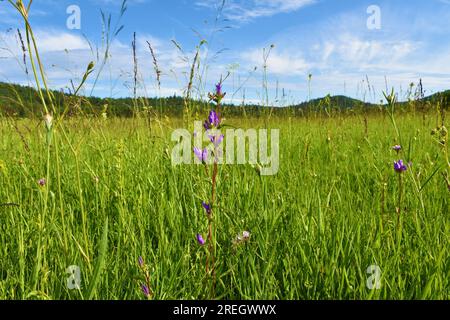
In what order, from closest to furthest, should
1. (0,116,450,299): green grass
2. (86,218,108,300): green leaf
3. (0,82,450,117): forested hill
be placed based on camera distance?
(86,218,108,300): green leaf
(0,116,450,299): green grass
(0,82,450,117): forested hill

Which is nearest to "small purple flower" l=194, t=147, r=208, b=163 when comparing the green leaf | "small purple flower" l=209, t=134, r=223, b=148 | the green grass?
"small purple flower" l=209, t=134, r=223, b=148

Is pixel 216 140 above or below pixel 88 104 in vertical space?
below

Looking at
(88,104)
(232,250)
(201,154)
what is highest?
(88,104)

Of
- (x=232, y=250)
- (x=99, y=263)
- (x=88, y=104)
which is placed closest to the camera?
(x=99, y=263)

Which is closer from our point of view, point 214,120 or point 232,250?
point 214,120

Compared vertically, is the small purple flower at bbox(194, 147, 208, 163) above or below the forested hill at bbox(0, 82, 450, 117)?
below

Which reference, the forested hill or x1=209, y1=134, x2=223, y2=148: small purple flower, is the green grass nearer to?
x1=209, y1=134, x2=223, y2=148: small purple flower

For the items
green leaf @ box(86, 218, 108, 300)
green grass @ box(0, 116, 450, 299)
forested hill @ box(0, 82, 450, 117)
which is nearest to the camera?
green leaf @ box(86, 218, 108, 300)

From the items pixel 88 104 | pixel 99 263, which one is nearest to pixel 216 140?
pixel 99 263

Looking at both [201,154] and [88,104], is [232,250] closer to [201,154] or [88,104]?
[201,154]

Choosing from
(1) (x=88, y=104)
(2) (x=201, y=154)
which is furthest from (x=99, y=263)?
(1) (x=88, y=104)

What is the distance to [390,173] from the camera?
230 cm

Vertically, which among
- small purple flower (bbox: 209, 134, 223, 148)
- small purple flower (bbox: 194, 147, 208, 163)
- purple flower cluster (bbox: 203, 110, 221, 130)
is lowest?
small purple flower (bbox: 194, 147, 208, 163)

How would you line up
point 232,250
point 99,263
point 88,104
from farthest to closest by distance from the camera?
point 88,104 → point 232,250 → point 99,263
